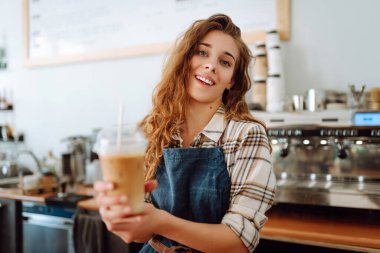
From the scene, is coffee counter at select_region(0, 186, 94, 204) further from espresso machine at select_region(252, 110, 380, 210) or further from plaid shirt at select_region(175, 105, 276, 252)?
plaid shirt at select_region(175, 105, 276, 252)

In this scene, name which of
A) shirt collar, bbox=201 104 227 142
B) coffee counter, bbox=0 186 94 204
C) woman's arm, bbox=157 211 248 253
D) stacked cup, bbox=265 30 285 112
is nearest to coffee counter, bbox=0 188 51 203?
coffee counter, bbox=0 186 94 204

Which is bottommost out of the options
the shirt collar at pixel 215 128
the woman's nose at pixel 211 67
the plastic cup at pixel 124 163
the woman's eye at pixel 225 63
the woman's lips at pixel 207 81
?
the plastic cup at pixel 124 163

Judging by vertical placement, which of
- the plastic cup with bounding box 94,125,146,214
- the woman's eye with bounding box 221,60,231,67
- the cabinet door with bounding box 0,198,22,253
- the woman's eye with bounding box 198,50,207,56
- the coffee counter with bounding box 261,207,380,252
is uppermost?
the woman's eye with bounding box 198,50,207,56

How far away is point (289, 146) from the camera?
90.5 inches

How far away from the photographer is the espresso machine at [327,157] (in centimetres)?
191

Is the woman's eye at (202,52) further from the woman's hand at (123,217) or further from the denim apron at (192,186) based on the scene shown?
the woman's hand at (123,217)

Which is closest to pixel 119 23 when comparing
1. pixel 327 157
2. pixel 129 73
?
pixel 129 73

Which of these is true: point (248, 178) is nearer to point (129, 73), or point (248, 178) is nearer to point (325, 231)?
point (325, 231)

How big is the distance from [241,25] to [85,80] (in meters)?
1.56

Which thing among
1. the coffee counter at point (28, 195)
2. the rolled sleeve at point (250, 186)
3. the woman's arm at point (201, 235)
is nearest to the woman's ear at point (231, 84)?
the rolled sleeve at point (250, 186)

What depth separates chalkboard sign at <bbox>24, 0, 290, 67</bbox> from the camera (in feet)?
8.79

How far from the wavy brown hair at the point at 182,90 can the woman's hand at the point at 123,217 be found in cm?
39

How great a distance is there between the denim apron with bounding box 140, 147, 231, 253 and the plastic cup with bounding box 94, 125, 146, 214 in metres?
0.35

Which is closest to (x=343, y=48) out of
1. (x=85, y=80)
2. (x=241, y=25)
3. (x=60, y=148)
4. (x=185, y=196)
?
(x=241, y=25)
